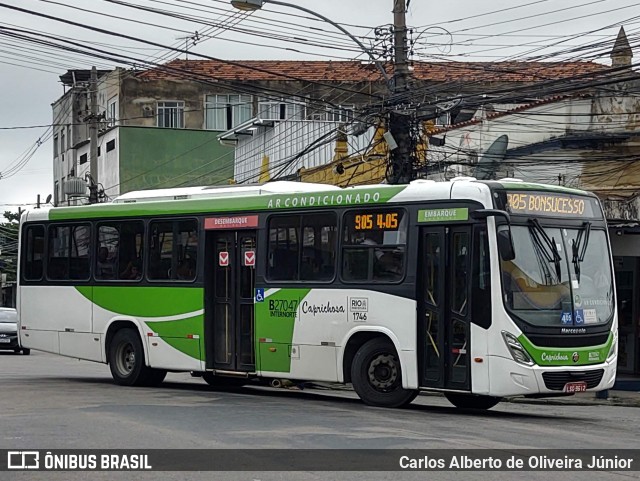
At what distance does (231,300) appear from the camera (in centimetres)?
1822

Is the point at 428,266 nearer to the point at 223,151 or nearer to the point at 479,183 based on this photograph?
the point at 479,183

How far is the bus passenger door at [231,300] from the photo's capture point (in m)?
18.0

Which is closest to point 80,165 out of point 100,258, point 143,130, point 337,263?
point 143,130

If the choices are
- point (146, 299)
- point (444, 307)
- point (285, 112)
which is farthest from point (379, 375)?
point (285, 112)

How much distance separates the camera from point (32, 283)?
21.6 m

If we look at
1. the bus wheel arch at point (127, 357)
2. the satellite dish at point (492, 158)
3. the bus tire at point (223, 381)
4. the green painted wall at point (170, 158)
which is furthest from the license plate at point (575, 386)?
the green painted wall at point (170, 158)

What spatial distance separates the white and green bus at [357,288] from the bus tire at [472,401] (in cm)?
3

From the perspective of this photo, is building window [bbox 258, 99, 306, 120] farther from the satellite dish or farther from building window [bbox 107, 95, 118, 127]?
the satellite dish

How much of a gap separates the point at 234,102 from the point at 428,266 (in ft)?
144

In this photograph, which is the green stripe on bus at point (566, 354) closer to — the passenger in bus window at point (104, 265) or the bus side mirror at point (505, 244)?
the bus side mirror at point (505, 244)

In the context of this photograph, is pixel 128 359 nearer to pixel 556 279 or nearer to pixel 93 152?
pixel 556 279

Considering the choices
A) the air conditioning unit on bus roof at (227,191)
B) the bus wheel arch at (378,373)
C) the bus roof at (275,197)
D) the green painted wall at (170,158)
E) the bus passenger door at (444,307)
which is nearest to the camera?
the bus passenger door at (444,307)

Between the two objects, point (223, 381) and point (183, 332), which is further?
point (223, 381)

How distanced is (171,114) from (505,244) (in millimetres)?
44963
